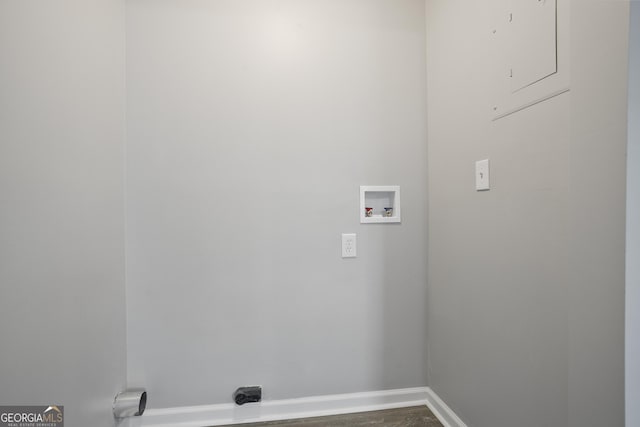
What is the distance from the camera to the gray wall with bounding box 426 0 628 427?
25.4 inches

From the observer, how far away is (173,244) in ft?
4.42

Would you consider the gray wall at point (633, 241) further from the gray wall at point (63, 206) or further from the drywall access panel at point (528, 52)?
the gray wall at point (63, 206)

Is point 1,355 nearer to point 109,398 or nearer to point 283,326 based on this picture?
point 109,398

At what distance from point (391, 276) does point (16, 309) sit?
1.43 meters

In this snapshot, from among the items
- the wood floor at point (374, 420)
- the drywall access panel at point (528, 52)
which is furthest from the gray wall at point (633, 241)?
the wood floor at point (374, 420)

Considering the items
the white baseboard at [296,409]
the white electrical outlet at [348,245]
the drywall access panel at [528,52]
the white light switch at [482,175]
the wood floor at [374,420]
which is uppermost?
the drywall access panel at [528,52]

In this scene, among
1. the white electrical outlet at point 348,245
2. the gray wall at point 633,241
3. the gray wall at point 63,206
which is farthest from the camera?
the white electrical outlet at point 348,245

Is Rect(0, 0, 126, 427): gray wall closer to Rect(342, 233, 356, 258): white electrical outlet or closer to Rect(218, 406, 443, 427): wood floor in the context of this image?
Rect(218, 406, 443, 427): wood floor

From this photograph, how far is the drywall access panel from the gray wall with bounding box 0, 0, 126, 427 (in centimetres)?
155

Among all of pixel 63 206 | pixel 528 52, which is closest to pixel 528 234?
pixel 528 52

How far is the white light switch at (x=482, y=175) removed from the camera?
1.08 meters

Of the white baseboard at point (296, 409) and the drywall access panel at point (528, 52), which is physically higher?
the drywall access panel at point (528, 52)

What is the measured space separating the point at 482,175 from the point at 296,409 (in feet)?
4.72

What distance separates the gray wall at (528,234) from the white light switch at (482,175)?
3cm
